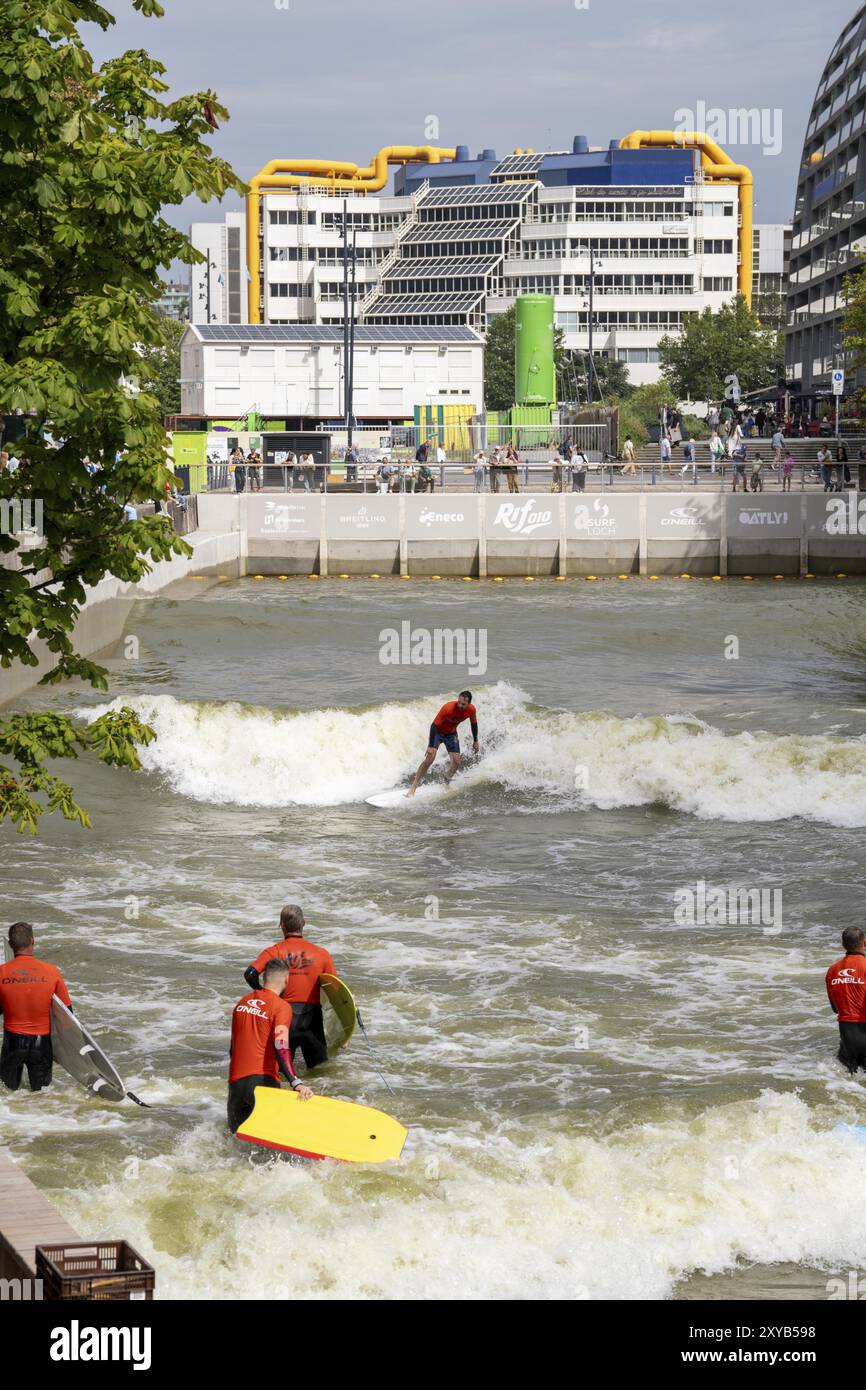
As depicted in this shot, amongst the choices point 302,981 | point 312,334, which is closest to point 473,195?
point 312,334

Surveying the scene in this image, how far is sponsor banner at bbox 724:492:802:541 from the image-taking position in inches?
1971

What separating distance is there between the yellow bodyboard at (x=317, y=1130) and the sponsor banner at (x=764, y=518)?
41.6 m

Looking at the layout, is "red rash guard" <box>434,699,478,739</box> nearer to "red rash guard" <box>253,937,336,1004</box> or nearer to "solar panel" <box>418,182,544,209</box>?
"red rash guard" <box>253,937,336,1004</box>

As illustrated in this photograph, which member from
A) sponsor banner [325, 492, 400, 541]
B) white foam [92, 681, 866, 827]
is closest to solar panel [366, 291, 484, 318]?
sponsor banner [325, 492, 400, 541]

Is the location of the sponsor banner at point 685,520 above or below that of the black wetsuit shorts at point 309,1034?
above

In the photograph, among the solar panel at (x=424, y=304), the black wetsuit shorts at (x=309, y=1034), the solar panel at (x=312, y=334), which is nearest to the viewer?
the black wetsuit shorts at (x=309, y=1034)

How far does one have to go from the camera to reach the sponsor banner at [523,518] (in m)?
49.5

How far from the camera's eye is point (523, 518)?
163ft

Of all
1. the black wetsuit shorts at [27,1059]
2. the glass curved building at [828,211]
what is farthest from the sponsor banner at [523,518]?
the glass curved building at [828,211]

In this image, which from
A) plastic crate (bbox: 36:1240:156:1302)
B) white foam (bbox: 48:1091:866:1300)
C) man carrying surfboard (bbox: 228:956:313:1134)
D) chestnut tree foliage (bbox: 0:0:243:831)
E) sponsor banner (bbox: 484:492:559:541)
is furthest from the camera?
sponsor banner (bbox: 484:492:559:541)

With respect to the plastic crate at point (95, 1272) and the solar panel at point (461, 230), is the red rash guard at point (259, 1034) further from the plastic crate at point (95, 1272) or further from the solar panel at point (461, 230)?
the solar panel at point (461, 230)

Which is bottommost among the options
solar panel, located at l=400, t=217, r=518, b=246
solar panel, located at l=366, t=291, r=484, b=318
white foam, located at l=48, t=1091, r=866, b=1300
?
white foam, located at l=48, t=1091, r=866, b=1300

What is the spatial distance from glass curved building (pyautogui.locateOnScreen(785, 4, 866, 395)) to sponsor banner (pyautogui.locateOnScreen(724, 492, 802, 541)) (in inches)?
2382

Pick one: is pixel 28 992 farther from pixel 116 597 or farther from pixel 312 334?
pixel 312 334
